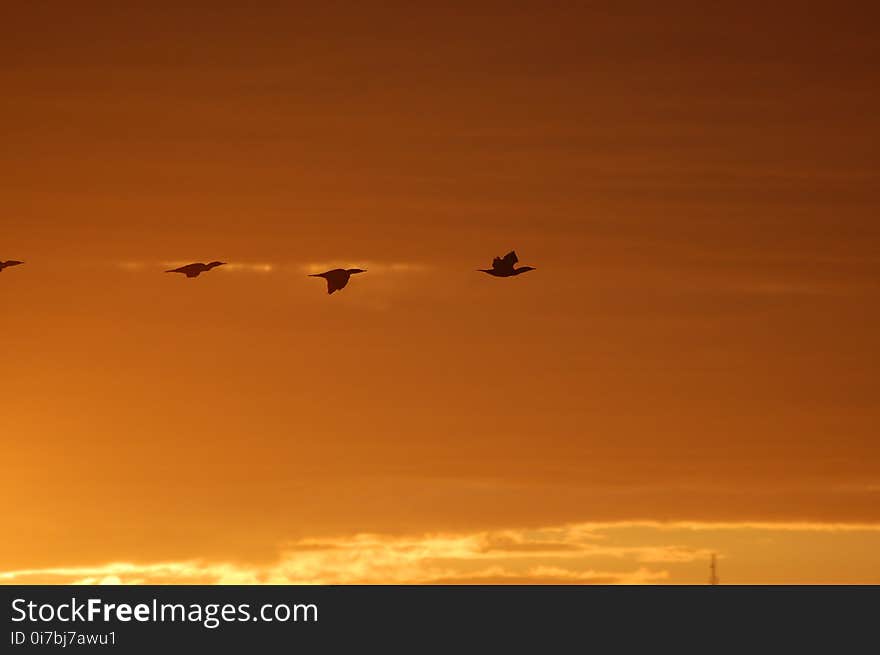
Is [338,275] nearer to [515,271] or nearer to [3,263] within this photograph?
[515,271]

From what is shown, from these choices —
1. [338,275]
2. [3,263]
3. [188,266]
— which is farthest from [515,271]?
[3,263]

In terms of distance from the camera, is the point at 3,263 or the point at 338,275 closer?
the point at 3,263

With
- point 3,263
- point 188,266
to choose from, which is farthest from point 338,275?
point 3,263

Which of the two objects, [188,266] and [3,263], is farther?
[188,266]

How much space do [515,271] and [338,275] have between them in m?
12.1

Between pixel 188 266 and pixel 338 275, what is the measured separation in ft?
34.9

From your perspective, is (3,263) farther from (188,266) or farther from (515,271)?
(515,271)

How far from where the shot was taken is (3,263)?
13038 cm

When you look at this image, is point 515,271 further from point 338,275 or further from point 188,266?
point 188,266

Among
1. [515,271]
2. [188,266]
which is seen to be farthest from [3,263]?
[515,271]

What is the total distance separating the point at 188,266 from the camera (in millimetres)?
140625

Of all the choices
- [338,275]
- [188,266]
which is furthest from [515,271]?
[188,266]

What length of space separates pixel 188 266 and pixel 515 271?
22684 millimetres
